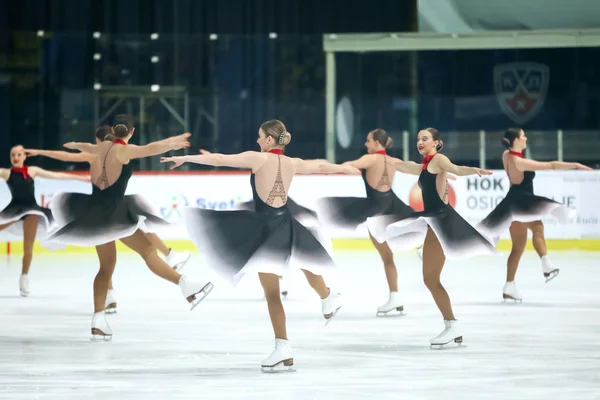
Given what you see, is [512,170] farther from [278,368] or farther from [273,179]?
[278,368]

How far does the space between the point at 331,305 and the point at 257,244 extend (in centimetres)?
133

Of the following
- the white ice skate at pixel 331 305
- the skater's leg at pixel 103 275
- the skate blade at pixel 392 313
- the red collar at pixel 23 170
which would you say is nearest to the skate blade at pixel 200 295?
the skater's leg at pixel 103 275

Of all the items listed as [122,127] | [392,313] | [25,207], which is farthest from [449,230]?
[25,207]

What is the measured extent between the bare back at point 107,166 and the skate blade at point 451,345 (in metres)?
2.31

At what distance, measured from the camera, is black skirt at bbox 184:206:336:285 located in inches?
235

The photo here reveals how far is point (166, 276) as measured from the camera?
7.41 m

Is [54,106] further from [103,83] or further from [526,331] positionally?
[526,331]

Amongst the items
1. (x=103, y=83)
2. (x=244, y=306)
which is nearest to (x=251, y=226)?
(x=244, y=306)

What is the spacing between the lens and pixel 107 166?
7.38 metres

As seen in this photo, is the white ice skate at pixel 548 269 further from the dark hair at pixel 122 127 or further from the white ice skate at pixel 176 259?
the dark hair at pixel 122 127

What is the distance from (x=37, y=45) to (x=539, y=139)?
8389 millimetres

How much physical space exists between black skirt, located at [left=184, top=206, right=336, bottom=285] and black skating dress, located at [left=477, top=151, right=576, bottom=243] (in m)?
3.60

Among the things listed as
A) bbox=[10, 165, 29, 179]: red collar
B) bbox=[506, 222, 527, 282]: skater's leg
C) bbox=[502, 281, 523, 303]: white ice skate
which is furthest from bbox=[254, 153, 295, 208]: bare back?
bbox=[10, 165, 29, 179]: red collar

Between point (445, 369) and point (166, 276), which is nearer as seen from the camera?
point (445, 369)
